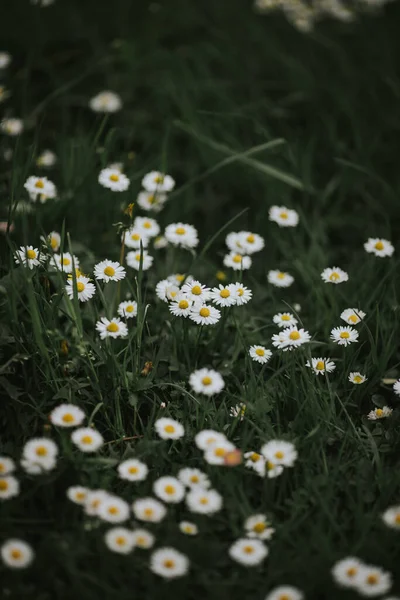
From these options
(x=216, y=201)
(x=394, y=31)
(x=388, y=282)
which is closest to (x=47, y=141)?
(x=216, y=201)

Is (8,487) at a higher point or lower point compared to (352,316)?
lower

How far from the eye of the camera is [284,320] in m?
1.83

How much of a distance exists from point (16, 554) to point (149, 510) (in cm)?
25

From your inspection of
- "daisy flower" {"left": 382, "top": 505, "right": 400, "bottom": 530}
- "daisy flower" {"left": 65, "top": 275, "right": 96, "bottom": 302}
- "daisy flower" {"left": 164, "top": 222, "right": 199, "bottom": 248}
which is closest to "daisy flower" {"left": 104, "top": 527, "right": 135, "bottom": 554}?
"daisy flower" {"left": 382, "top": 505, "right": 400, "bottom": 530}

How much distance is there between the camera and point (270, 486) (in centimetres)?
149

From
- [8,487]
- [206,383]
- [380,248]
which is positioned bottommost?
[8,487]

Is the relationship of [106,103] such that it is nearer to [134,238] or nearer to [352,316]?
[134,238]

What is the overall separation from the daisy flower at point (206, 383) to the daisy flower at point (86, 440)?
0.78 feet

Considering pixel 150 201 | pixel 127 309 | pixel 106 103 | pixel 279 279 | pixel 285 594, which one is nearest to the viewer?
pixel 285 594

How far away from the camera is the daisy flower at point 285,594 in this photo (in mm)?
1254

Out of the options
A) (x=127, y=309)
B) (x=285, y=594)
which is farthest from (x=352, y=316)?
(x=285, y=594)

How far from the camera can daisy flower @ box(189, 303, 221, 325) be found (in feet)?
5.63

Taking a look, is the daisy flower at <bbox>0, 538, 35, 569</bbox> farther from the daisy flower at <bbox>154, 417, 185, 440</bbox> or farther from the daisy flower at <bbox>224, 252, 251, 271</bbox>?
the daisy flower at <bbox>224, 252, 251, 271</bbox>

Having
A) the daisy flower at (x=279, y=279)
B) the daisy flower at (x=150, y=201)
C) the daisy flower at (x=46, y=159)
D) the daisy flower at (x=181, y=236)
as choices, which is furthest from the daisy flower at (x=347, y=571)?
the daisy flower at (x=46, y=159)
